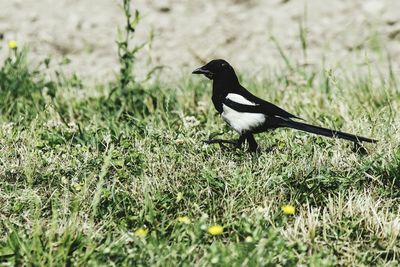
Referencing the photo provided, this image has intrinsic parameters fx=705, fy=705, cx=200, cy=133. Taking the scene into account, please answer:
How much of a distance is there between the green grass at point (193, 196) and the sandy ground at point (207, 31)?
2.16m

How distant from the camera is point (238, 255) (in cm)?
293

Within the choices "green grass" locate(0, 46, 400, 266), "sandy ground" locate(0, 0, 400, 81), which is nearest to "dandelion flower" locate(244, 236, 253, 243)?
"green grass" locate(0, 46, 400, 266)

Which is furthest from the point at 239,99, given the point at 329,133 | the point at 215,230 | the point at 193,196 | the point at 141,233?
the point at 141,233

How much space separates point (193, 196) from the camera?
3525 mm

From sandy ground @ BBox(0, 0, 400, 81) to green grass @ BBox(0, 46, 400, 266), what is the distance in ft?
7.08

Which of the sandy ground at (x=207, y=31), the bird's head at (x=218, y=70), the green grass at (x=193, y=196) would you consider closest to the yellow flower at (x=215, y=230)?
the green grass at (x=193, y=196)

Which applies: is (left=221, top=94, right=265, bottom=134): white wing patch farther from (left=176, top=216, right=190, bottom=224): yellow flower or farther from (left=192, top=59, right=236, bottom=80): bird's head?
(left=176, top=216, right=190, bottom=224): yellow flower

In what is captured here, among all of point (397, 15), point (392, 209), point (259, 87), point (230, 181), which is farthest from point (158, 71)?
point (392, 209)

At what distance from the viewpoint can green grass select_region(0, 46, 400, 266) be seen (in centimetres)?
301

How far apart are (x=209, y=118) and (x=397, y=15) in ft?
9.84

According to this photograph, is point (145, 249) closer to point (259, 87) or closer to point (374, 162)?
point (374, 162)

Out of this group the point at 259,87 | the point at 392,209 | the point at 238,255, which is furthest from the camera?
the point at 259,87

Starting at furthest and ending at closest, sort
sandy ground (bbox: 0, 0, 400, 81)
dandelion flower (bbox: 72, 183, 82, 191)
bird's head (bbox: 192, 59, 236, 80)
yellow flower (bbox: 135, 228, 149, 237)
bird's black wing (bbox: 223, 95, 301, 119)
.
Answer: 1. sandy ground (bbox: 0, 0, 400, 81)
2. bird's head (bbox: 192, 59, 236, 80)
3. bird's black wing (bbox: 223, 95, 301, 119)
4. dandelion flower (bbox: 72, 183, 82, 191)
5. yellow flower (bbox: 135, 228, 149, 237)

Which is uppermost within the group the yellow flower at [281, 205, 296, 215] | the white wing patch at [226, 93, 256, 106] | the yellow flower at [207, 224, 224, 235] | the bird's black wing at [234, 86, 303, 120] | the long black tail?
the white wing patch at [226, 93, 256, 106]
